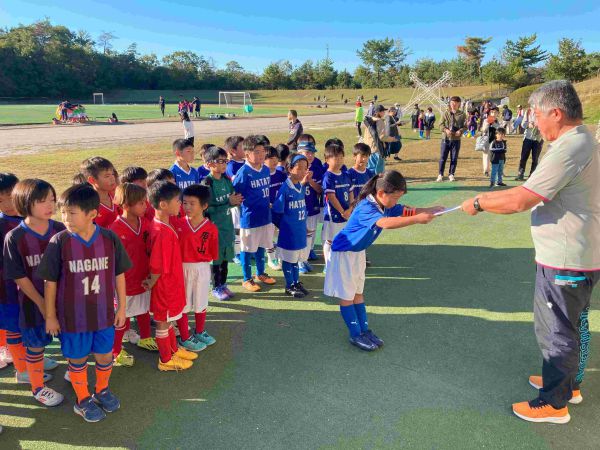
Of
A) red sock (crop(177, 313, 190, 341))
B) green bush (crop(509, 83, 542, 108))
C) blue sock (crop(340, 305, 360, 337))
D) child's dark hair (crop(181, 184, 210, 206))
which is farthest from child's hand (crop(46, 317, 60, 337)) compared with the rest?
green bush (crop(509, 83, 542, 108))

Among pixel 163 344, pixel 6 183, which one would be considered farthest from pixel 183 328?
pixel 6 183

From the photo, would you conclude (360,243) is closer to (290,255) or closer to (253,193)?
(290,255)

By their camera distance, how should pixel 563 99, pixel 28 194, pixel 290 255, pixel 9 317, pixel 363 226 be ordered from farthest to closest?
1. pixel 290 255
2. pixel 363 226
3. pixel 9 317
4. pixel 28 194
5. pixel 563 99

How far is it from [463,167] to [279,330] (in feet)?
37.1

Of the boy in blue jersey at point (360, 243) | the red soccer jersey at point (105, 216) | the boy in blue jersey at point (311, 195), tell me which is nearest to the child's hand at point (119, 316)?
the red soccer jersey at point (105, 216)

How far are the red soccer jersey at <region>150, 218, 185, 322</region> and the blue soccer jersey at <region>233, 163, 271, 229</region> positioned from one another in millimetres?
1734

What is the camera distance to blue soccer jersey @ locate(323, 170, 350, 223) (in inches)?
213

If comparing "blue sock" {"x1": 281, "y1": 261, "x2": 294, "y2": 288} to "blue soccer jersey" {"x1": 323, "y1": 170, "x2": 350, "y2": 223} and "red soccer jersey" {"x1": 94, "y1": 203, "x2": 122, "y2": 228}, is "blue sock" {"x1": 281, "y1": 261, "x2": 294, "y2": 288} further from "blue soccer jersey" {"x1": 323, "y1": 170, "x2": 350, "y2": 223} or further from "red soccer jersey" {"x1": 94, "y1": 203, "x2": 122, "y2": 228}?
"red soccer jersey" {"x1": 94, "y1": 203, "x2": 122, "y2": 228}

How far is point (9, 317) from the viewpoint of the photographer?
3.26 m

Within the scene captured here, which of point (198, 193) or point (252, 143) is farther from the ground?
point (252, 143)

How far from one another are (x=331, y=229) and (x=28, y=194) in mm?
3651

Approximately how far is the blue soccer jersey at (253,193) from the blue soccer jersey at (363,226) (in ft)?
5.25

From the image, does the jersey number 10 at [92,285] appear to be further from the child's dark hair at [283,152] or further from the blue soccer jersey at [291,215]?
the child's dark hair at [283,152]

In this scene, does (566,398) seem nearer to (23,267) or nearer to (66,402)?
(66,402)
